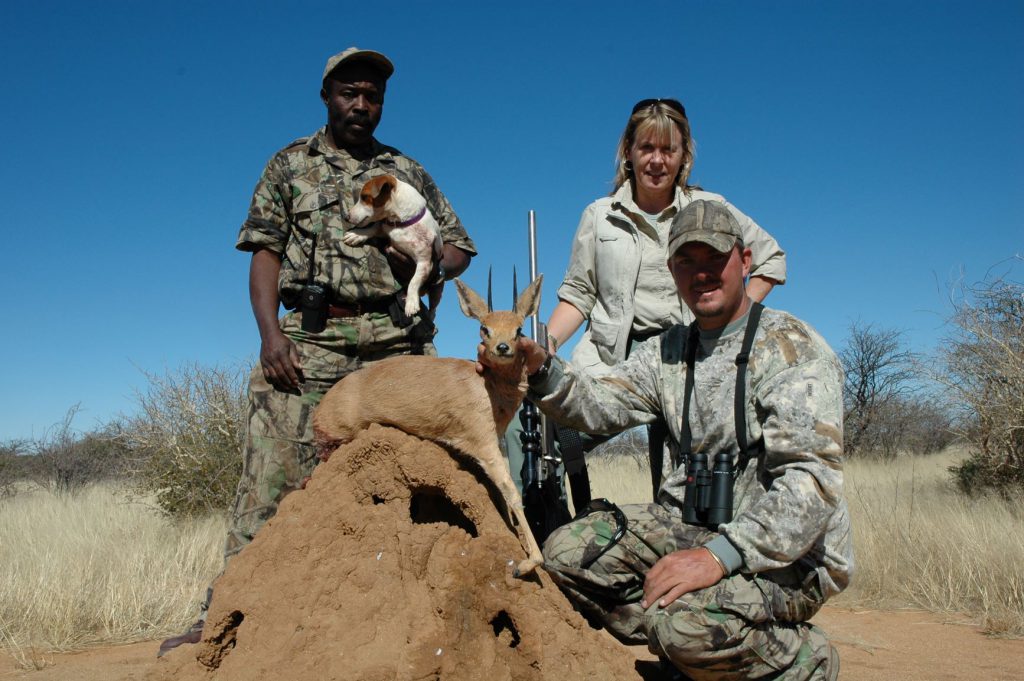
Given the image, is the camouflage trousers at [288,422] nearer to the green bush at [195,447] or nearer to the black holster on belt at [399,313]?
the black holster on belt at [399,313]

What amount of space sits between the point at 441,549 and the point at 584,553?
79 centimetres

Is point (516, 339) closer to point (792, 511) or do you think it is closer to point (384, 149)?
point (792, 511)

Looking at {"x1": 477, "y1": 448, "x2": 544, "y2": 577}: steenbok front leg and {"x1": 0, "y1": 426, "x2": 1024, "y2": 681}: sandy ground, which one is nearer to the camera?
{"x1": 0, "y1": 426, "x2": 1024, "y2": 681}: sandy ground

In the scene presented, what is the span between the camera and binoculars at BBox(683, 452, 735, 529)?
157 inches


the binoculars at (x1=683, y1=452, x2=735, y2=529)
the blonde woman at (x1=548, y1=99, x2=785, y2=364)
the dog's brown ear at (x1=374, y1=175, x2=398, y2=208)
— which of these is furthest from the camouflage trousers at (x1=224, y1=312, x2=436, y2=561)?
the binoculars at (x1=683, y1=452, x2=735, y2=529)

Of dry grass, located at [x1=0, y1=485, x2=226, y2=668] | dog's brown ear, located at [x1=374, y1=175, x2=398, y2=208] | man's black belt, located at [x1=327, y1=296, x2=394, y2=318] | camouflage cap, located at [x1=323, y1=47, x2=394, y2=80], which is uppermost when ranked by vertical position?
camouflage cap, located at [x1=323, y1=47, x2=394, y2=80]

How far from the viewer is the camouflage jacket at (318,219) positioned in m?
5.43

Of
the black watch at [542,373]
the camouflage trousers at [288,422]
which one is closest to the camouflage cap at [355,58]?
the camouflage trousers at [288,422]

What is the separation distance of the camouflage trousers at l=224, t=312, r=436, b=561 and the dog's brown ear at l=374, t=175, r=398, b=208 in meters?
0.79

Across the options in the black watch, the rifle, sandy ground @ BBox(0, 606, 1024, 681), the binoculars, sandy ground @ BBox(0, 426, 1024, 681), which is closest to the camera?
sandy ground @ BBox(0, 426, 1024, 681)

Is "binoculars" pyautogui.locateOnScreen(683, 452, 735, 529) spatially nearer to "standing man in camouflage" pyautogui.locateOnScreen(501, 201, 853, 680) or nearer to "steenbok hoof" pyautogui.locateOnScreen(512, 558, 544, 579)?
"standing man in camouflage" pyautogui.locateOnScreen(501, 201, 853, 680)

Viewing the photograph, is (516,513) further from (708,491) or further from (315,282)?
(315,282)

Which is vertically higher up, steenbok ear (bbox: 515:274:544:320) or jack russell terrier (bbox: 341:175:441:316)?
jack russell terrier (bbox: 341:175:441:316)

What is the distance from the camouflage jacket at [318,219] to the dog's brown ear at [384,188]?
291 millimetres
